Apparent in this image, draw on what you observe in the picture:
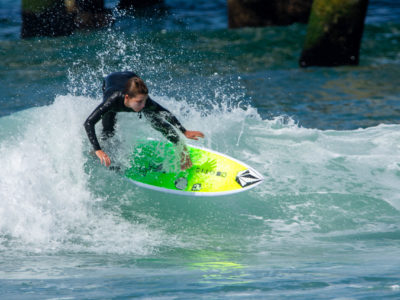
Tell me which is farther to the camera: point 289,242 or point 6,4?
point 6,4

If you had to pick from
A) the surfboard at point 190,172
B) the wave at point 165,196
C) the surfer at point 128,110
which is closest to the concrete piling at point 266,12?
the wave at point 165,196

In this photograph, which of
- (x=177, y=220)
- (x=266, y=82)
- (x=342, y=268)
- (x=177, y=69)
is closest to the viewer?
(x=342, y=268)

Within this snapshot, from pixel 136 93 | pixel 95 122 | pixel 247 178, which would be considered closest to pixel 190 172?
pixel 247 178

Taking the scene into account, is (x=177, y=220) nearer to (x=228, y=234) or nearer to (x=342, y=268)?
(x=228, y=234)

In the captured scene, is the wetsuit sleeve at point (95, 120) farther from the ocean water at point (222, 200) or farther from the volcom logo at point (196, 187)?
the volcom logo at point (196, 187)

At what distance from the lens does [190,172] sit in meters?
7.31

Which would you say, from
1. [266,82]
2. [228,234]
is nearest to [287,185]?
[228,234]

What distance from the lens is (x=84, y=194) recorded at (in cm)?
714

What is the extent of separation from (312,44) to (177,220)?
24.0 feet

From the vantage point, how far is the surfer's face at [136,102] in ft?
20.4

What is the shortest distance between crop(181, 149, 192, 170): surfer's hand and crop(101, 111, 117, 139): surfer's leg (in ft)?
2.68

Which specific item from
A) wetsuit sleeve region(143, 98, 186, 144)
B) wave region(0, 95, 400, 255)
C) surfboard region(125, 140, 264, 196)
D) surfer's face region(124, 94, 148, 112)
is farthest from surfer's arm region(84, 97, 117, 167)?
surfboard region(125, 140, 264, 196)

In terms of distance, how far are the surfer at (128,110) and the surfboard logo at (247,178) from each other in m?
0.58

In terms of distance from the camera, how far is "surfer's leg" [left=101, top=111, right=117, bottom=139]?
7.14m
